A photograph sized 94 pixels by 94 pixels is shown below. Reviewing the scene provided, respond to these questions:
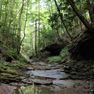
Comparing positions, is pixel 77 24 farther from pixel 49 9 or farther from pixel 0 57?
pixel 0 57

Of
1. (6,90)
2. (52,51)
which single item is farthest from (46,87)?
(52,51)

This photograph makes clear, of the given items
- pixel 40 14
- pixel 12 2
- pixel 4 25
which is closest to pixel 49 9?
pixel 40 14

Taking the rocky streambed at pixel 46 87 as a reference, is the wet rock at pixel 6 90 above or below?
above

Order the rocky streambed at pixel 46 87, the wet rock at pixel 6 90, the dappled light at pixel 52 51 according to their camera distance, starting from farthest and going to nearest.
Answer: the dappled light at pixel 52 51, the rocky streambed at pixel 46 87, the wet rock at pixel 6 90

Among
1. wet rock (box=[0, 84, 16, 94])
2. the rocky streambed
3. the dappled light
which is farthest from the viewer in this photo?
the dappled light

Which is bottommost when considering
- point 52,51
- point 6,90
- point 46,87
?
point 52,51

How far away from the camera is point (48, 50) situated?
3834cm

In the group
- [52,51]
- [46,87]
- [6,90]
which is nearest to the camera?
[6,90]

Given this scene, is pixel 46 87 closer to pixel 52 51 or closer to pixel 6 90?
pixel 6 90

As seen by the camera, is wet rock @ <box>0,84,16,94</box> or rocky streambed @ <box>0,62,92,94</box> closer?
wet rock @ <box>0,84,16,94</box>

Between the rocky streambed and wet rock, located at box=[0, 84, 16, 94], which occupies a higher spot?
wet rock, located at box=[0, 84, 16, 94]

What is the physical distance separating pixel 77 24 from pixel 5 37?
1097 cm

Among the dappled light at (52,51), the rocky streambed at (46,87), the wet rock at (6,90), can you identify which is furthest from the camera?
the dappled light at (52,51)

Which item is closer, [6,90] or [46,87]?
[6,90]
